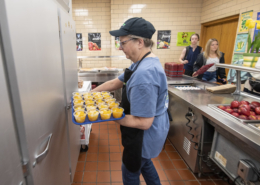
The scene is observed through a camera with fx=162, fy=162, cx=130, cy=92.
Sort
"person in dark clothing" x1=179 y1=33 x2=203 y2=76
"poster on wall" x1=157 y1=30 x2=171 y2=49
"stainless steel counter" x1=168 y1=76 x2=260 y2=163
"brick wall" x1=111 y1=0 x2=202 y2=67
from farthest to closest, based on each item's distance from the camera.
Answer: "poster on wall" x1=157 y1=30 x2=171 y2=49 → "brick wall" x1=111 y1=0 x2=202 y2=67 → "person in dark clothing" x1=179 y1=33 x2=203 y2=76 → "stainless steel counter" x1=168 y1=76 x2=260 y2=163

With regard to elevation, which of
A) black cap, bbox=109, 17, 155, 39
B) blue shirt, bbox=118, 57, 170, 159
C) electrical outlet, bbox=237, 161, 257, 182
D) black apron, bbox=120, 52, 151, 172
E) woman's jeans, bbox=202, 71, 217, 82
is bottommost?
electrical outlet, bbox=237, 161, 257, 182

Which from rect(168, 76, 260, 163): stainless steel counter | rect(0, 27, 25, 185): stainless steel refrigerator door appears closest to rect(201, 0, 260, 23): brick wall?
rect(168, 76, 260, 163): stainless steel counter

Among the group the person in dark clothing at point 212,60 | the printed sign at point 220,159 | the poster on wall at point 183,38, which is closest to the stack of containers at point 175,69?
the person in dark clothing at point 212,60

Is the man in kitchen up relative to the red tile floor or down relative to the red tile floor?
up

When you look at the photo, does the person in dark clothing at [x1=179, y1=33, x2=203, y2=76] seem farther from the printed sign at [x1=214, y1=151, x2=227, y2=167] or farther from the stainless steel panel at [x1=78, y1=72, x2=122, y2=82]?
the printed sign at [x1=214, y1=151, x2=227, y2=167]

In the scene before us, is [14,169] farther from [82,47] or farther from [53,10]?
[82,47]

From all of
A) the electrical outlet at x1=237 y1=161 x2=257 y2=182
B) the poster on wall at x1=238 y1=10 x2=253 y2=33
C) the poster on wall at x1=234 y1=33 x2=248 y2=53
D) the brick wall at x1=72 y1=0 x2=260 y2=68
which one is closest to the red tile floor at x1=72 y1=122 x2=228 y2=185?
the electrical outlet at x1=237 y1=161 x2=257 y2=182

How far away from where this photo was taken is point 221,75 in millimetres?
3168

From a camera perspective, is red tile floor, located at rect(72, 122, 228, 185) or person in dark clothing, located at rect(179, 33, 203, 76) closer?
red tile floor, located at rect(72, 122, 228, 185)

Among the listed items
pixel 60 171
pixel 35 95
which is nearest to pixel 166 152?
pixel 60 171

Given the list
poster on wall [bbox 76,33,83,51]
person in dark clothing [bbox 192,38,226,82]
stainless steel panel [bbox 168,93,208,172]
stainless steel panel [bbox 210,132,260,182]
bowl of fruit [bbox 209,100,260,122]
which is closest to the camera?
stainless steel panel [bbox 210,132,260,182]

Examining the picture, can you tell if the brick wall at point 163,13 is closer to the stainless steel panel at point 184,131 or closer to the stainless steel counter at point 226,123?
the stainless steel panel at point 184,131

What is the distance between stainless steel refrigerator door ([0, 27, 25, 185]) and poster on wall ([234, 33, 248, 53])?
415 centimetres

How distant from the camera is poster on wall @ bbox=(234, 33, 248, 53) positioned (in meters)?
3.43
